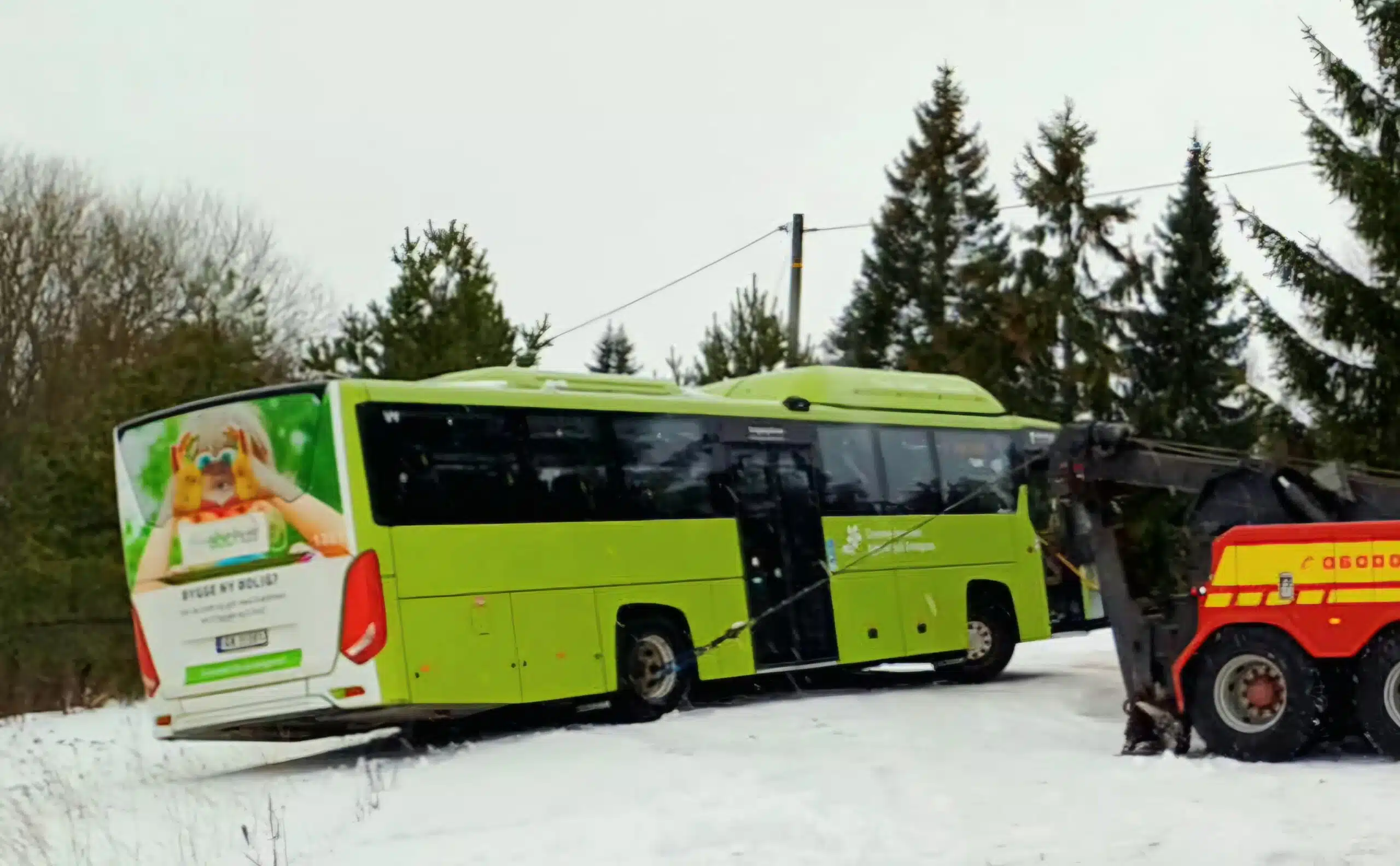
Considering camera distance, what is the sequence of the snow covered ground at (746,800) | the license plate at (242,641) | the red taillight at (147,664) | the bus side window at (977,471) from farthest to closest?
the bus side window at (977,471)
the red taillight at (147,664)
the license plate at (242,641)
the snow covered ground at (746,800)

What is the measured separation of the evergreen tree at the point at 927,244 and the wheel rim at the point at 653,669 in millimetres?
28864

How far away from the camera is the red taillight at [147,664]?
45.1 feet

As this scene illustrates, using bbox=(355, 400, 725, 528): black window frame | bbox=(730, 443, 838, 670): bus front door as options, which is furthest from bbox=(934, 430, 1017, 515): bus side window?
bbox=(355, 400, 725, 528): black window frame

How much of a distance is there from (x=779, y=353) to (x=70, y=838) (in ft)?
71.4

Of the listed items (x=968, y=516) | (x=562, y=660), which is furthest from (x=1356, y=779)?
(x=968, y=516)

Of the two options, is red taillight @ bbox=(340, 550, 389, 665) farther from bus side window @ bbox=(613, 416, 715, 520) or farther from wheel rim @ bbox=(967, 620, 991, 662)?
wheel rim @ bbox=(967, 620, 991, 662)

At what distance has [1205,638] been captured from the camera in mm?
11492

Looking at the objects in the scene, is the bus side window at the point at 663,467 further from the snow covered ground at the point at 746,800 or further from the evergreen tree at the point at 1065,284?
the evergreen tree at the point at 1065,284

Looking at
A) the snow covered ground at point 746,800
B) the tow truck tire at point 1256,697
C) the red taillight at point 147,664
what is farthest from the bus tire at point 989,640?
the red taillight at point 147,664

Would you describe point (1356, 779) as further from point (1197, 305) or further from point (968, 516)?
→ point (1197, 305)

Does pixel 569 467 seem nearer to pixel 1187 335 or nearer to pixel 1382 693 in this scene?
pixel 1382 693

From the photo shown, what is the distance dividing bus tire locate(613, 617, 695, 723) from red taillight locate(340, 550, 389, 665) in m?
2.90

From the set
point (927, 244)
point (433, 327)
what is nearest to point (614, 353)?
point (927, 244)

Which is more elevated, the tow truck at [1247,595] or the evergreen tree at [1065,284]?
the evergreen tree at [1065,284]
